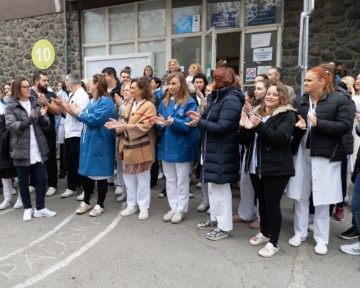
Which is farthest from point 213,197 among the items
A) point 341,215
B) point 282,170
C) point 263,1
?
point 263,1

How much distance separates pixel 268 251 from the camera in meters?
3.55

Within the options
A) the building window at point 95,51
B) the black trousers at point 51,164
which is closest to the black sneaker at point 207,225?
the black trousers at point 51,164

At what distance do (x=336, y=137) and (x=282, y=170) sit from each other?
672 millimetres

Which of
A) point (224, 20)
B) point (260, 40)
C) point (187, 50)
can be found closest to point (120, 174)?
point (260, 40)

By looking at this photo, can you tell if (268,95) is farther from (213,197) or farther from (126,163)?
(126,163)

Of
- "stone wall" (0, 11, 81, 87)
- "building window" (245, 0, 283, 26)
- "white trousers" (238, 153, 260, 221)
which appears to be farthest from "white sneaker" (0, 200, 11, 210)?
"building window" (245, 0, 283, 26)

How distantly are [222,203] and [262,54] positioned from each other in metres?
5.54

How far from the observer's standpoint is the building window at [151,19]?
977 centimetres

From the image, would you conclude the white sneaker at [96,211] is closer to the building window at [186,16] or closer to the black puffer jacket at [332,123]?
the black puffer jacket at [332,123]

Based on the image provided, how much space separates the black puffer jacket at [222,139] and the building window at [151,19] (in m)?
6.70

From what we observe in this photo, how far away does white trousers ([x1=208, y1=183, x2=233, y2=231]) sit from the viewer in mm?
3869

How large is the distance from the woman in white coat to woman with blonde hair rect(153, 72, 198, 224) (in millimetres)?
1308

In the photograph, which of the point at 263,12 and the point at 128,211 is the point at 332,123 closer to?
the point at 128,211

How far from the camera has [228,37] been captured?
30.5 ft
